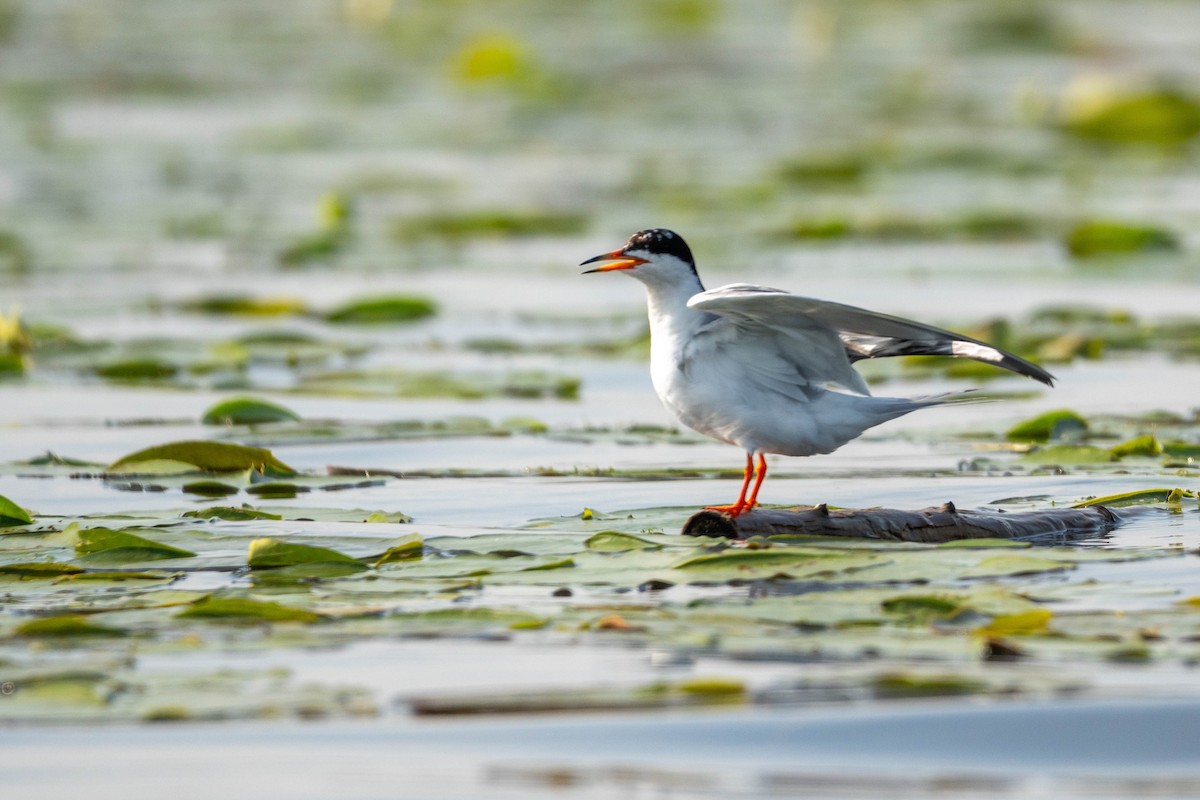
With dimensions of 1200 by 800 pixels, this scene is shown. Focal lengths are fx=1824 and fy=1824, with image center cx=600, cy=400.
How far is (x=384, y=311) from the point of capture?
1055cm

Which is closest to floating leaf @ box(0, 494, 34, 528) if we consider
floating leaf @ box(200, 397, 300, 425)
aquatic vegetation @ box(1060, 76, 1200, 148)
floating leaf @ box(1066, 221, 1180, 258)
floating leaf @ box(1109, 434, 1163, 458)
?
floating leaf @ box(200, 397, 300, 425)

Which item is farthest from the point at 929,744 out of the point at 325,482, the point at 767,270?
the point at 767,270

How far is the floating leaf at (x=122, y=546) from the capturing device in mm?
5219

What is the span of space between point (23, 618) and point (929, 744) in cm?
229

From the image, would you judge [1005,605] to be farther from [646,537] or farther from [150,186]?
[150,186]

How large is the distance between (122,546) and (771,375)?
2.07m

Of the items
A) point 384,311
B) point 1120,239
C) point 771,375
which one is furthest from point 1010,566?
Result: point 1120,239

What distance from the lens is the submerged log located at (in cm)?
532

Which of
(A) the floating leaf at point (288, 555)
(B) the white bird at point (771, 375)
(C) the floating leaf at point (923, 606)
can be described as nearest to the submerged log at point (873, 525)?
(B) the white bird at point (771, 375)

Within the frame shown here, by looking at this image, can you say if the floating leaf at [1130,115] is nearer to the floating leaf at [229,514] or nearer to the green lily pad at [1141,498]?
the green lily pad at [1141,498]

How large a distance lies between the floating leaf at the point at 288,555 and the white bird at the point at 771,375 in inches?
46.2

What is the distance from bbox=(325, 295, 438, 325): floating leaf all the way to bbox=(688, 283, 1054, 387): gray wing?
4973mm

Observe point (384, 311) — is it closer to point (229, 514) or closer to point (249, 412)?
point (249, 412)

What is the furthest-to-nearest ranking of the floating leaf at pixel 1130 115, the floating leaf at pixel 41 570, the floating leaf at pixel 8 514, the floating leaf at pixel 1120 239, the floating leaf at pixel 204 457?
the floating leaf at pixel 1130 115 → the floating leaf at pixel 1120 239 → the floating leaf at pixel 204 457 → the floating leaf at pixel 8 514 → the floating leaf at pixel 41 570
